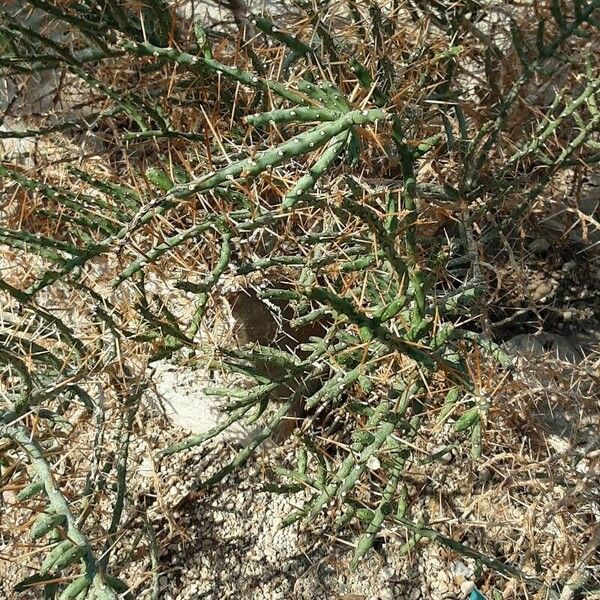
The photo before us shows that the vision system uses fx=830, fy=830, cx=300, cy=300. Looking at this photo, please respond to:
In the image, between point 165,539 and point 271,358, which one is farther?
point 165,539

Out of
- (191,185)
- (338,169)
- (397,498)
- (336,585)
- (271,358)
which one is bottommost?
(336,585)

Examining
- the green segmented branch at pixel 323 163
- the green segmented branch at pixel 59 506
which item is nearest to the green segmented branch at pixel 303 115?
the green segmented branch at pixel 323 163

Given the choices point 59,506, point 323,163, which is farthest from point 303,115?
point 59,506

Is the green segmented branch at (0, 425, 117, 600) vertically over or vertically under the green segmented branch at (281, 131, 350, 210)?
under

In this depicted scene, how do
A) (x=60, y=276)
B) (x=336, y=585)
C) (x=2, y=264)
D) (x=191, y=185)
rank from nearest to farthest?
(x=191, y=185) → (x=60, y=276) → (x=336, y=585) → (x=2, y=264)

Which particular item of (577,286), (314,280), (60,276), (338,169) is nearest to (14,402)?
(60,276)

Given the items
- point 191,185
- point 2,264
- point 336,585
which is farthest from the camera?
point 2,264

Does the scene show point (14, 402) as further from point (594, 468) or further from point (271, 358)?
point (594, 468)

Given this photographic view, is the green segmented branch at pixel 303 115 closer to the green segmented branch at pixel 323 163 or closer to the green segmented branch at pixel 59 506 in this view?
the green segmented branch at pixel 323 163

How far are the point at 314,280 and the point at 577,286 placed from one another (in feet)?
3.25

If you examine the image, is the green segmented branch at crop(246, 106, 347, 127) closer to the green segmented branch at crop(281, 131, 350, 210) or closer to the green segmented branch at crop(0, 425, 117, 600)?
the green segmented branch at crop(281, 131, 350, 210)

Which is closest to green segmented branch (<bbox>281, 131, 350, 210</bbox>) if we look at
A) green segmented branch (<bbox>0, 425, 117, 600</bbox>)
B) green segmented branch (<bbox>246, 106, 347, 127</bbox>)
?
green segmented branch (<bbox>246, 106, 347, 127</bbox>)

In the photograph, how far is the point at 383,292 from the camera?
5.11 feet

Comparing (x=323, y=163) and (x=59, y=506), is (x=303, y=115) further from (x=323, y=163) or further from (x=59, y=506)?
(x=59, y=506)
